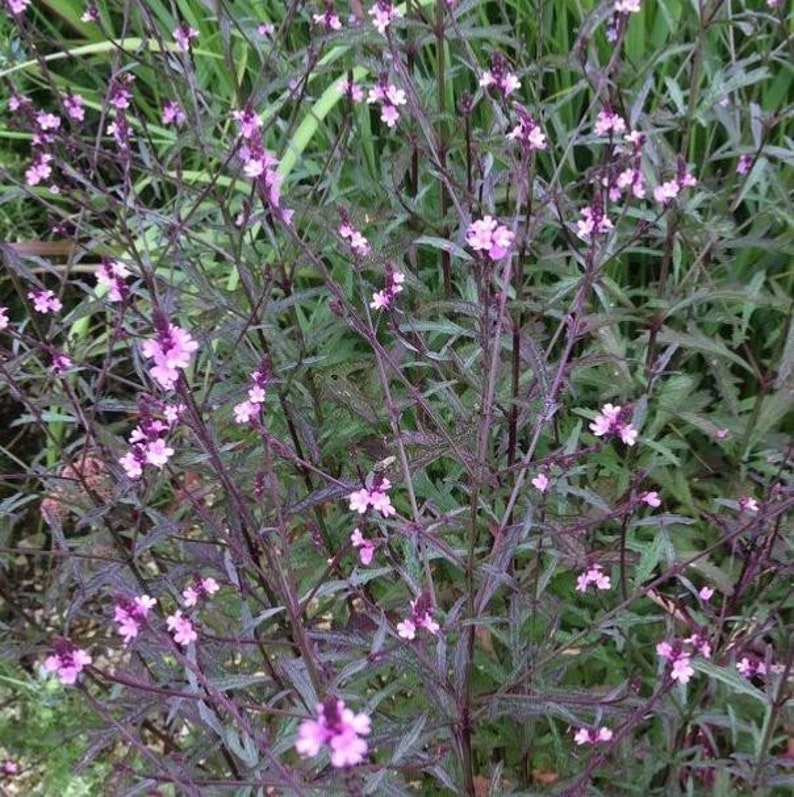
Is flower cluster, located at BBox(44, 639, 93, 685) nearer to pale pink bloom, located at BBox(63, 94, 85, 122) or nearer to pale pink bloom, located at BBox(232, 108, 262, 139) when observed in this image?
pale pink bloom, located at BBox(232, 108, 262, 139)

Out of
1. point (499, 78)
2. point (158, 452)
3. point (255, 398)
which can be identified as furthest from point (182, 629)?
point (499, 78)

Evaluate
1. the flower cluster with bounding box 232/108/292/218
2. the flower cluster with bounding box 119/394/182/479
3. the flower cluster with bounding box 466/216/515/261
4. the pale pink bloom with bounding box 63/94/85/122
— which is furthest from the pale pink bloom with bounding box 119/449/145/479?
the pale pink bloom with bounding box 63/94/85/122

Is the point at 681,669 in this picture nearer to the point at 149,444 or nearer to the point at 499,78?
the point at 149,444

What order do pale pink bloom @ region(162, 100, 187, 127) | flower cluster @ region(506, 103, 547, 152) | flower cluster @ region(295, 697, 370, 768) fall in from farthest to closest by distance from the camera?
pale pink bloom @ region(162, 100, 187, 127) < flower cluster @ region(506, 103, 547, 152) < flower cluster @ region(295, 697, 370, 768)

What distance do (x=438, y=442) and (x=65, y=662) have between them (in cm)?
66

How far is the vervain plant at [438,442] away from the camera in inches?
55.6

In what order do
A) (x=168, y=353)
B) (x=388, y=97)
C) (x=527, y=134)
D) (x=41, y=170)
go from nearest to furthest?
1. (x=168, y=353)
2. (x=527, y=134)
3. (x=388, y=97)
4. (x=41, y=170)

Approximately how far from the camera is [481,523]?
5.99 ft

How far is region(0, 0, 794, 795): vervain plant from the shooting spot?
1.41 m

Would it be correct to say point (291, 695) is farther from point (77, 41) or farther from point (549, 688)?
point (77, 41)

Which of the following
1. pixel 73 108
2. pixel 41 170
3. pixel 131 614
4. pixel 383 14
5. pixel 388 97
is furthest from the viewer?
pixel 73 108

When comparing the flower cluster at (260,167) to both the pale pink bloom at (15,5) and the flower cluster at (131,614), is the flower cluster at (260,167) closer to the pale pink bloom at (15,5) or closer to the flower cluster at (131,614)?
the flower cluster at (131,614)

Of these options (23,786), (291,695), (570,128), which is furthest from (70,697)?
(570,128)

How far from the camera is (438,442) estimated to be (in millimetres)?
1559
